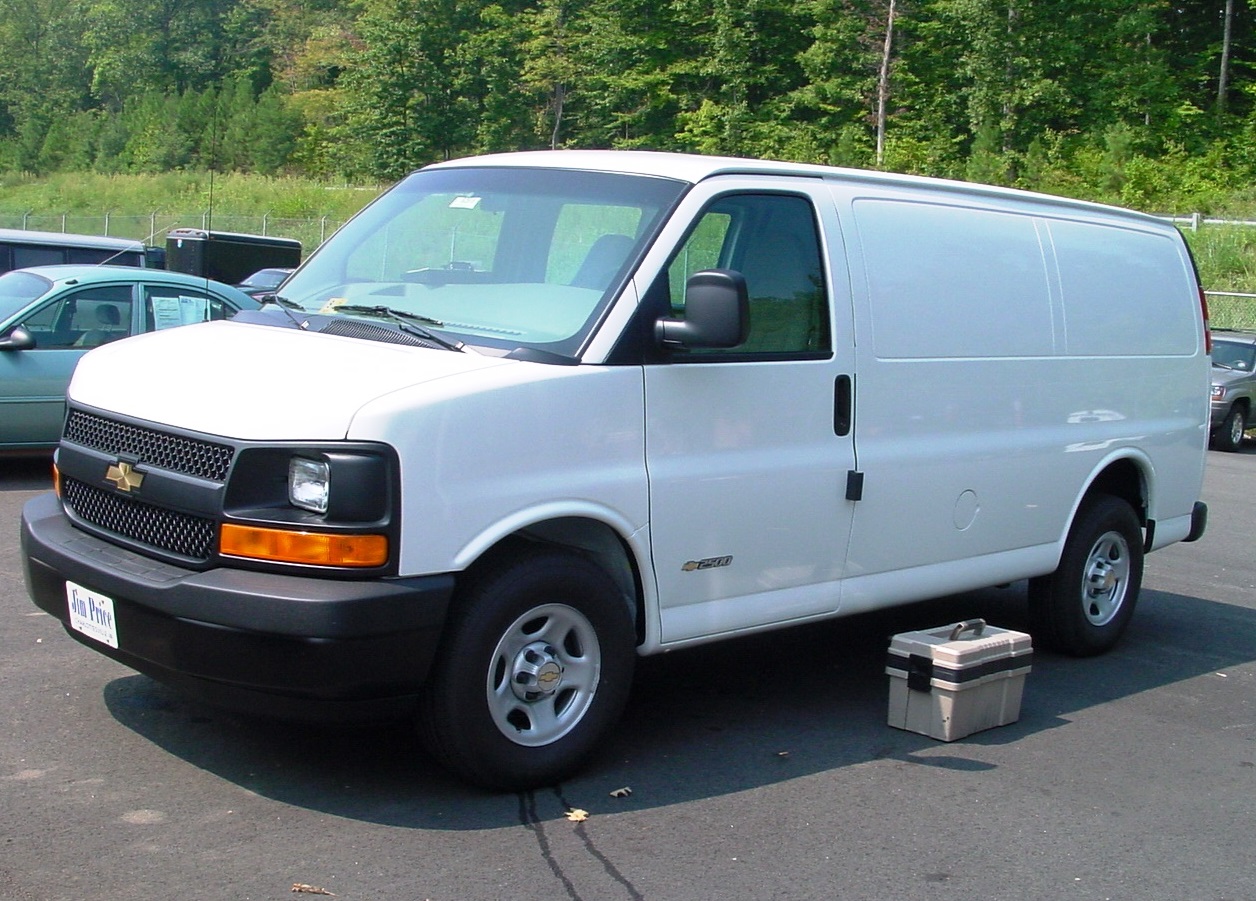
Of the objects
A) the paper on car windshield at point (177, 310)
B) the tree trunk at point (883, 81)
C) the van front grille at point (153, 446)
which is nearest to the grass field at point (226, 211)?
the tree trunk at point (883, 81)

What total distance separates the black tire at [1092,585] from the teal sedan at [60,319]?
5.81m

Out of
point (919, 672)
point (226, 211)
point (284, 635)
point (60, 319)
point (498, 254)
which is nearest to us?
point (284, 635)

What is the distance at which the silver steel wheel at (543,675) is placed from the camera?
15.5 feet

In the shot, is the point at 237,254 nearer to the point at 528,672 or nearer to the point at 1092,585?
the point at 1092,585

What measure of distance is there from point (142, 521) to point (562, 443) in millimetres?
1406

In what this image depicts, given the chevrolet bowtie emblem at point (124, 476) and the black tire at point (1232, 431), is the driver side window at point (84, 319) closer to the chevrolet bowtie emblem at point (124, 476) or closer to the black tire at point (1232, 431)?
the chevrolet bowtie emblem at point (124, 476)

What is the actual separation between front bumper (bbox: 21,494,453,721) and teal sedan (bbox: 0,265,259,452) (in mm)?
5911

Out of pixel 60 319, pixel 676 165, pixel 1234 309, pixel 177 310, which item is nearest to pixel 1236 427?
pixel 1234 309

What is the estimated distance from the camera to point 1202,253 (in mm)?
34875

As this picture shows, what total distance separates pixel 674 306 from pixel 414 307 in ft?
3.16

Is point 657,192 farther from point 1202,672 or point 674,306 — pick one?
point 1202,672

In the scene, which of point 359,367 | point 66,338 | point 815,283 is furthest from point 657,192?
point 66,338

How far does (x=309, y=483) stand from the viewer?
437 cm

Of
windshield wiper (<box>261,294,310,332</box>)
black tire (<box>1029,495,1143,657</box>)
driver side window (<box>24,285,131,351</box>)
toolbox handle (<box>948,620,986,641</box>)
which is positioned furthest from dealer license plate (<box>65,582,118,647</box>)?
driver side window (<box>24,285,131,351</box>)
